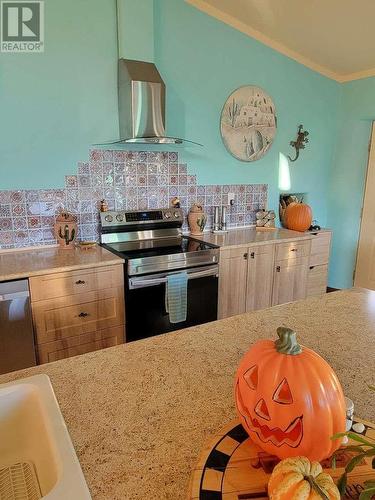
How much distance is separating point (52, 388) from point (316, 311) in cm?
99

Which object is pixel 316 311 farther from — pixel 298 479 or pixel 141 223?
pixel 141 223

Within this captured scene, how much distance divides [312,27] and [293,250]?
1.83m

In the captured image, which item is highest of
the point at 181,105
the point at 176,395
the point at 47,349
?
the point at 181,105

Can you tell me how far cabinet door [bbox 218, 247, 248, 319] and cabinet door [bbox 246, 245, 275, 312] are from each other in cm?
6

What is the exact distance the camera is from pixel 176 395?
0.86 m

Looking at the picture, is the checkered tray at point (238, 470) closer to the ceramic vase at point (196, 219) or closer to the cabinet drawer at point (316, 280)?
the ceramic vase at point (196, 219)

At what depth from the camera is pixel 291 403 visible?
0.61 meters

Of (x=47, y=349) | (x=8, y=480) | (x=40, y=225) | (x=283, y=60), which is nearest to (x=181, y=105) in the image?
(x=283, y=60)

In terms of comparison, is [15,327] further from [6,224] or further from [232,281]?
[232,281]

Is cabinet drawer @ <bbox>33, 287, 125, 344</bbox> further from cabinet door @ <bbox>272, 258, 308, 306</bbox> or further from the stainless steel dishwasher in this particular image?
cabinet door @ <bbox>272, 258, 308, 306</bbox>

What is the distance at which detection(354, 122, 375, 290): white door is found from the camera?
382 cm

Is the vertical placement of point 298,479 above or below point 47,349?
above

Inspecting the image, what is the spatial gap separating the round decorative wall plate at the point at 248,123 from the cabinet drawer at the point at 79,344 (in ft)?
6.37

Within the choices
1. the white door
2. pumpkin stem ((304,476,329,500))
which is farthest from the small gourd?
the white door
